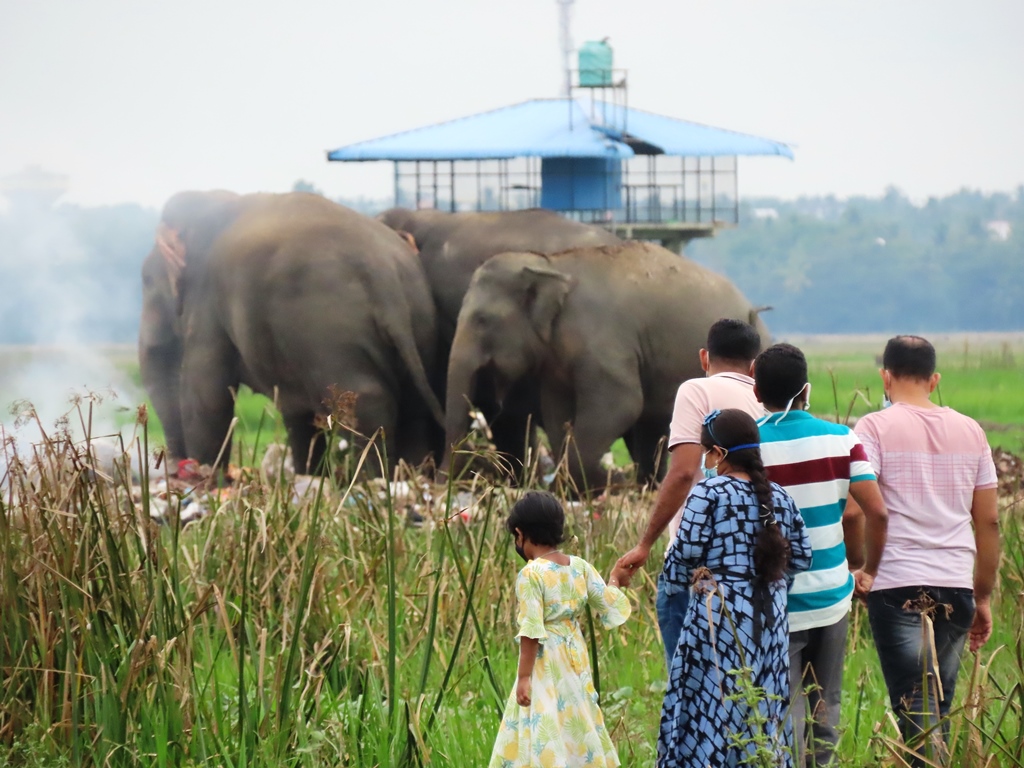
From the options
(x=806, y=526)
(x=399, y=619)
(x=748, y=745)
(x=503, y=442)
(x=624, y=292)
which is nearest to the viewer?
(x=748, y=745)

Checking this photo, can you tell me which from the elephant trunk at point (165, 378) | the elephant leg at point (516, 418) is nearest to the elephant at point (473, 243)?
the elephant leg at point (516, 418)

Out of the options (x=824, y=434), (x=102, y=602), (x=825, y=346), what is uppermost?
(x=824, y=434)

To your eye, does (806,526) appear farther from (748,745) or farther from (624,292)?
(624,292)

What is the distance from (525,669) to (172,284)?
8.01 metres

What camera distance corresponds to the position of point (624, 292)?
9.13m

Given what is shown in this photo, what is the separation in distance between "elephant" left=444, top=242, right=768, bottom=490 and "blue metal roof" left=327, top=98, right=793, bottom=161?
338 centimetres

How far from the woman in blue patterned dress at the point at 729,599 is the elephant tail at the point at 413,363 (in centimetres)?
687

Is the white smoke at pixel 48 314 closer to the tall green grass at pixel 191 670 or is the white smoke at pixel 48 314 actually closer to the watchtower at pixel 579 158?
the watchtower at pixel 579 158

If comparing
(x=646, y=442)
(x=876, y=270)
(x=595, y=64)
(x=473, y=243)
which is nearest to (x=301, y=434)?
(x=473, y=243)

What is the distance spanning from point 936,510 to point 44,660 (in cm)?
198

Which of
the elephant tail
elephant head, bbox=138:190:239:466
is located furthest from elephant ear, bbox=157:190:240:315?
the elephant tail

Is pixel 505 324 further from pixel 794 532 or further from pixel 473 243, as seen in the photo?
pixel 794 532

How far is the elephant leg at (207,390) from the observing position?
10.3 m

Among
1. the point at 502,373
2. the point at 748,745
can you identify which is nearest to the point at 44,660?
the point at 748,745
